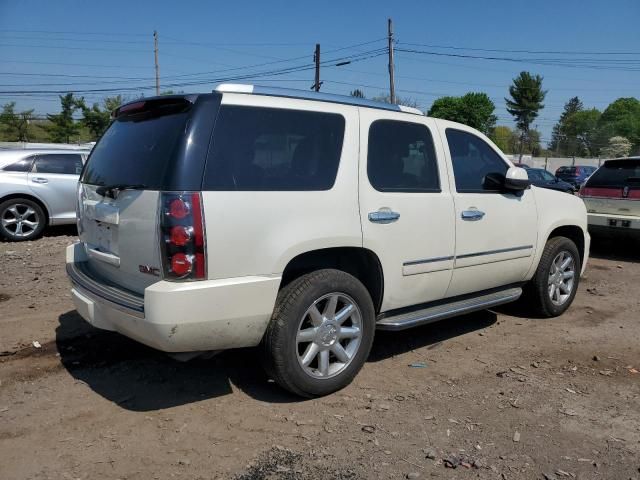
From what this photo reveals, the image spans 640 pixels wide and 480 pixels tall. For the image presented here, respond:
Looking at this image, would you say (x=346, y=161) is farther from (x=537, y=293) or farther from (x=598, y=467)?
(x=537, y=293)

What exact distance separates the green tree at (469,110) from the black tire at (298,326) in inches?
2230

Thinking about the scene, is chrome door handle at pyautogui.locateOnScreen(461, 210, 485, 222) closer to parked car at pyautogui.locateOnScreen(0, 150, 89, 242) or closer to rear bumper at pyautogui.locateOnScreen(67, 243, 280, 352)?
rear bumper at pyautogui.locateOnScreen(67, 243, 280, 352)

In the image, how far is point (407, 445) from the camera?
315cm

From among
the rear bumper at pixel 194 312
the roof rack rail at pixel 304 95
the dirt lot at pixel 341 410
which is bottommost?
the dirt lot at pixel 341 410

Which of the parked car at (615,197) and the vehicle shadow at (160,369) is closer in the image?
the vehicle shadow at (160,369)

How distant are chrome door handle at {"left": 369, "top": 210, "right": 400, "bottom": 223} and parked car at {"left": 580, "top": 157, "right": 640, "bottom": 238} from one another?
6513 mm

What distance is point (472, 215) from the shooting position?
14.6 feet

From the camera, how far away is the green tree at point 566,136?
84800 millimetres

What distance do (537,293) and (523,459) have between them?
8.78 ft

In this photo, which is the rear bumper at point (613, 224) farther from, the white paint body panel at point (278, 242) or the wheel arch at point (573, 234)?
the white paint body panel at point (278, 242)

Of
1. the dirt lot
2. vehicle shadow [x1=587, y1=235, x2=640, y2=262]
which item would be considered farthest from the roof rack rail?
vehicle shadow [x1=587, y1=235, x2=640, y2=262]

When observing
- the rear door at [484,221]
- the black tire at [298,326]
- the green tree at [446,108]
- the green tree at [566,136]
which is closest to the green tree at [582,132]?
the green tree at [566,136]

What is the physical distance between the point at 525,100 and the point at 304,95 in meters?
90.7

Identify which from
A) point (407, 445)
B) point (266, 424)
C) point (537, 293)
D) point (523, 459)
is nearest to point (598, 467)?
point (523, 459)
